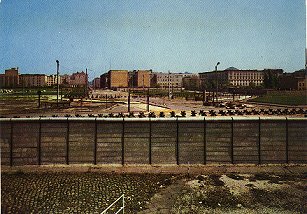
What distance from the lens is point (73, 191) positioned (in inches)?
527

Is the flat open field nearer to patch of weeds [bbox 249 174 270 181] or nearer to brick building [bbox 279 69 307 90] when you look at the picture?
brick building [bbox 279 69 307 90]

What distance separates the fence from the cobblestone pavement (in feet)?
5.71

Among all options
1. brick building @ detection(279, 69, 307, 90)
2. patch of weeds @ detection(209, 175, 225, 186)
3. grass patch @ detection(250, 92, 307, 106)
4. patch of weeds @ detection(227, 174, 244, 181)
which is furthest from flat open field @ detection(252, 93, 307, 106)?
patch of weeds @ detection(209, 175, 225, 186)

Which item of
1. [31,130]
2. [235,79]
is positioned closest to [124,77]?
[235,79]

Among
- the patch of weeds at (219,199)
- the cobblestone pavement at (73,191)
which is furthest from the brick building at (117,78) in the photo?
the patch of weeds at (219,199)

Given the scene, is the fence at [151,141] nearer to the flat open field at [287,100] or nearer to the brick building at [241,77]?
the flat open field at [287,100]

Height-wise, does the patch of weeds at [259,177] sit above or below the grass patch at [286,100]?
below

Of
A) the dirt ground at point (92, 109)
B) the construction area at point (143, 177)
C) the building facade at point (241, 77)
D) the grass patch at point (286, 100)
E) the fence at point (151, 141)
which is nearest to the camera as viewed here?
the construction area at point (143, 177)

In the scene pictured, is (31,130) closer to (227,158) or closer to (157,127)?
(157,127)

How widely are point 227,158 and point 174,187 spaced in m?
5.28

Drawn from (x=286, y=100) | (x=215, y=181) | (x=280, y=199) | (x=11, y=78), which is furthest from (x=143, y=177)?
(x=11, y=78)

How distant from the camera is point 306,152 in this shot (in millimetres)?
18188

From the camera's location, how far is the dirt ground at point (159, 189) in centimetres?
1180

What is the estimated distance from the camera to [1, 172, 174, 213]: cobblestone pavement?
11.7 meters
